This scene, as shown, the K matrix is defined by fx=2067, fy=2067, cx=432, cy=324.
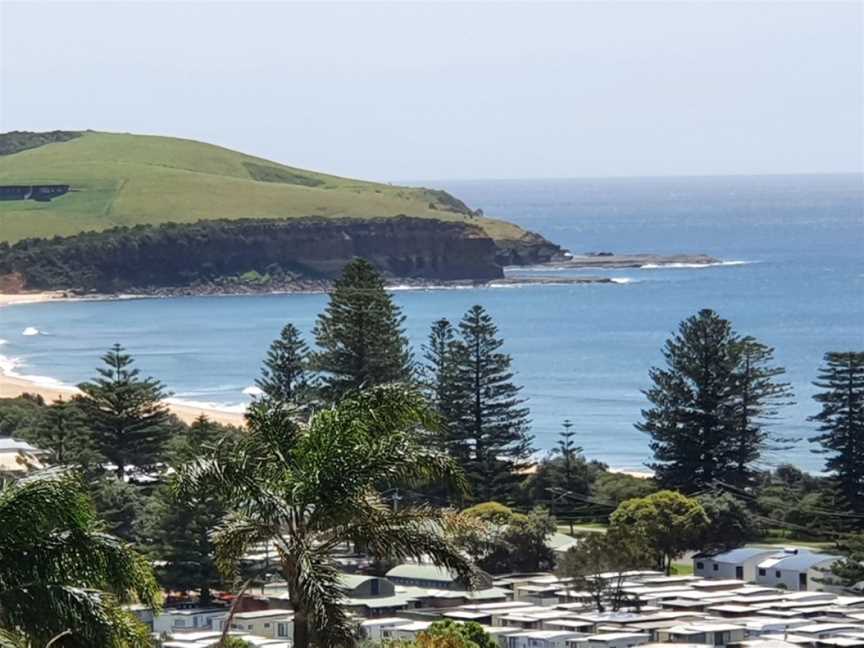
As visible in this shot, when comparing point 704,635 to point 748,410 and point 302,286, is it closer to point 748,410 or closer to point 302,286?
point 748,410

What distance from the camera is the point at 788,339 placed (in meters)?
101

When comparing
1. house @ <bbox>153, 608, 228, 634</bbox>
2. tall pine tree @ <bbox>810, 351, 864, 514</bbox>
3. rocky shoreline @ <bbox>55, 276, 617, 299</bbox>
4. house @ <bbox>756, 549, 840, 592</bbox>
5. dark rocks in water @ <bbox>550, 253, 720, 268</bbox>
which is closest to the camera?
house @ <bbox>153, 608, 228, 634</bbox>

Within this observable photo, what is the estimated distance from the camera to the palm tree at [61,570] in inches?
406

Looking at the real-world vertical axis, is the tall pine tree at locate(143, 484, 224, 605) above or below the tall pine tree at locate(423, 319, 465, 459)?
below

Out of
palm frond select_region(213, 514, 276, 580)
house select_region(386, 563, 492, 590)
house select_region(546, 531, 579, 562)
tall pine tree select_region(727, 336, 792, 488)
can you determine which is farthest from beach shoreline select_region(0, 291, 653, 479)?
palm frond select_region(213, 514, 276, 580)

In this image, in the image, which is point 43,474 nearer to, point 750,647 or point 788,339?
point 750,647

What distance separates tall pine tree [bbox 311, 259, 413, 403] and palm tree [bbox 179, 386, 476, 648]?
34660 millimetres

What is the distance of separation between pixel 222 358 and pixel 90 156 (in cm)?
10391

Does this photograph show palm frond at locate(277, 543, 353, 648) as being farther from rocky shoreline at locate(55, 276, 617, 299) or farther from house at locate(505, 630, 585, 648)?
rocky shoreline at locate(55, 276, 617, 299)

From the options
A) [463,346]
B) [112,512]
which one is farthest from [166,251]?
[112,512]

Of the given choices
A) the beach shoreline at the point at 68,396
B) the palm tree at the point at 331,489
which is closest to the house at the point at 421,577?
the beach shoreline at the point at 68,396

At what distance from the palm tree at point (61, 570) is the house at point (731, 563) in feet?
93.1

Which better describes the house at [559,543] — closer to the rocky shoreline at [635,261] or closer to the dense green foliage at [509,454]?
the dense green foliage at [509,454]

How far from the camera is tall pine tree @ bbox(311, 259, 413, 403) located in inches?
1859
